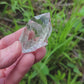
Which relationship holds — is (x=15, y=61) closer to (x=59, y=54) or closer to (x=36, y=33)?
(x=36, y=33)

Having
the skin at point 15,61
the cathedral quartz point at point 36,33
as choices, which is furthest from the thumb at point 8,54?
the cathedral quartz point at point 36,33

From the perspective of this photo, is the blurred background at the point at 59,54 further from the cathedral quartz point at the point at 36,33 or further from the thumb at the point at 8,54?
the thumb at the point at 8,54

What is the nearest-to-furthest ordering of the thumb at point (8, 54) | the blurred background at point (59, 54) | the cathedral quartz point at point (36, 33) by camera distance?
1. the thumb at point (8, 54)
2. the cathedral quartz point at point (36, 33)
3. the blurred background at point (59, 54)

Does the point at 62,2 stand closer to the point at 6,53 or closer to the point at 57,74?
the point at 57,74

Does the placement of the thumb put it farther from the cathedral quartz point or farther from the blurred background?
the blurred background

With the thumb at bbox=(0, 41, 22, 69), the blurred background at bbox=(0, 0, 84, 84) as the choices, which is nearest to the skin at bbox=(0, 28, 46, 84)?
the thumb at bbox=(0, 41, 22, 69)
